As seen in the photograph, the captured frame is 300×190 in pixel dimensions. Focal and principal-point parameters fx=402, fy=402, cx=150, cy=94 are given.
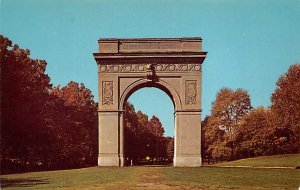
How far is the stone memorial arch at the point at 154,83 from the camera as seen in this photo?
117 ft

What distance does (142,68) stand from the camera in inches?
1427

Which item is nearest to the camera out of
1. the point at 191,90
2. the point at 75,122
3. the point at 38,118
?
the point at 191,90

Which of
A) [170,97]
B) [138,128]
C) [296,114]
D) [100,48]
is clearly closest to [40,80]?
[100,48]

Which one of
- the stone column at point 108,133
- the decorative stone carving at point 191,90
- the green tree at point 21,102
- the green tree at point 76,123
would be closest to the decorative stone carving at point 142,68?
the decorative stone carving at point 191,90

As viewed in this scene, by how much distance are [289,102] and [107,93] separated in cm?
2293

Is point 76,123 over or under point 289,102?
under

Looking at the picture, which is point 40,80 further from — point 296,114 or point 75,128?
point 296,114

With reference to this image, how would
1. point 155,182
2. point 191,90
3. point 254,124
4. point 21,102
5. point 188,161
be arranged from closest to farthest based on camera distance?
point 155,182 < point 21,102 < point 188,161 < point 191,90 < point 254,124

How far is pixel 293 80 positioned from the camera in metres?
47.5

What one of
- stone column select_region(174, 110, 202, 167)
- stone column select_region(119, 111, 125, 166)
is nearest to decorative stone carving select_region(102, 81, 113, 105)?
stone column select_region(119, 111, 125, 166)

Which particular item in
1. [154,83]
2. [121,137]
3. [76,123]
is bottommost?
[121,137]

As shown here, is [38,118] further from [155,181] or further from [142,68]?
[155,181]

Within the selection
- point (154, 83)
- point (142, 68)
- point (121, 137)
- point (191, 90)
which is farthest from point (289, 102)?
point (121, 137)

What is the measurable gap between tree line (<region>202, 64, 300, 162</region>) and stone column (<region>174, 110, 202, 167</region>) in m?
15.1
